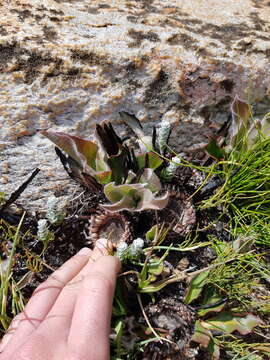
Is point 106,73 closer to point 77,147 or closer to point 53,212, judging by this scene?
point 77,147

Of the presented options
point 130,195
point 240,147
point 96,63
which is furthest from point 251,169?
point 96,63

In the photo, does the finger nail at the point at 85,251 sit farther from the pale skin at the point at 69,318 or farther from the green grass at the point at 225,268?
the green grass at the point at 225,268

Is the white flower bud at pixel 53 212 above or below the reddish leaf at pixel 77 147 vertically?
below

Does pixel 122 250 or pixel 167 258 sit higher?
pixel 122 250

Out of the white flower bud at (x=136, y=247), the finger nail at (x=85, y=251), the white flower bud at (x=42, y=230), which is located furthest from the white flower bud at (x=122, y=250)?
the white flower bud at (x=42, y=230)

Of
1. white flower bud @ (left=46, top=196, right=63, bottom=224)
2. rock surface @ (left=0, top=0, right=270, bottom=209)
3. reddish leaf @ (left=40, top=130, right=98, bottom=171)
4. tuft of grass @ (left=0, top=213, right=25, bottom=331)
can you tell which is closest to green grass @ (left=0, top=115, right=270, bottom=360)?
tuft of grass @ (left=0, top=213, right=25, bottom=331)

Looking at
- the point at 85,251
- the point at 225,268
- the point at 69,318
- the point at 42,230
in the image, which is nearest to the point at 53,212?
the point at 42,230

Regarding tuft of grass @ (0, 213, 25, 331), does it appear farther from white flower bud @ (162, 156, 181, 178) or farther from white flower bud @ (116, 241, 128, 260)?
white flower bud @ (162, 156, 181, 178)

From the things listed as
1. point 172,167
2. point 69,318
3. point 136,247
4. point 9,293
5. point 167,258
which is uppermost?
point 172,167
